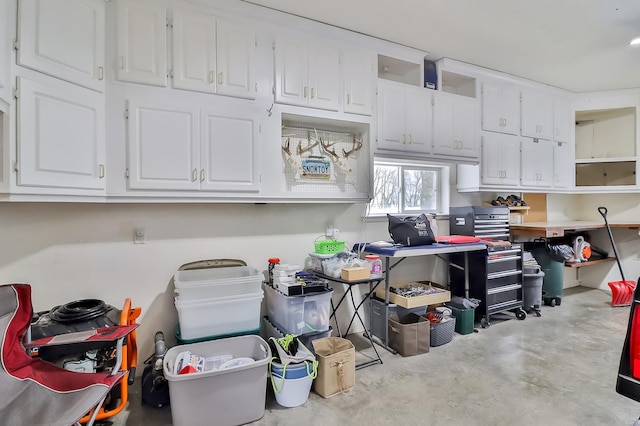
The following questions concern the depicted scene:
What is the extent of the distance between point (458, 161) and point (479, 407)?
2.42 m

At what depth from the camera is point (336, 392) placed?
2344mm

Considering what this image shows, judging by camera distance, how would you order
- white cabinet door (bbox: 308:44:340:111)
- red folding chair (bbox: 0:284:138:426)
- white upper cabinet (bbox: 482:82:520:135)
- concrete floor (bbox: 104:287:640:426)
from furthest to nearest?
white upper cabinet (bbox: 482:82:520:135) → white cabinet door (bbox: 308:44:340:111) → concrete floor (bbox: 104:287:640:426) → red folding chair (bbox: 0:284:138:426)

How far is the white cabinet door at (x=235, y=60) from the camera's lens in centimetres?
245

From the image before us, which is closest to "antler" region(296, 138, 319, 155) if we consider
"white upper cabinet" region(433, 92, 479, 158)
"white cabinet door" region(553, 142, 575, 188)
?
"white upper cabinet" region(433, 92, 479, 158)

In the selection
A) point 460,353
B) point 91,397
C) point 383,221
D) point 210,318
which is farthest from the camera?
point 383,221

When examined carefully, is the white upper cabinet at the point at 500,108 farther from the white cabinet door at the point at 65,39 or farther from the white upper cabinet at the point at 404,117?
the white cabinet door at the point at 65,39

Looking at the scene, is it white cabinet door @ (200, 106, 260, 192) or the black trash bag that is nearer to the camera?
white cabinet door @ (200, 106, 260, 192)

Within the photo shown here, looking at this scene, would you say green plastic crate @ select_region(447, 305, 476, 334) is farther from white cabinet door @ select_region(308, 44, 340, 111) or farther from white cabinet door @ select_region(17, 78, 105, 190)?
white cabinet door @ select_region(17, 78, 105, 190)

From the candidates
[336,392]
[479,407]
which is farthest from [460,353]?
[336,392]

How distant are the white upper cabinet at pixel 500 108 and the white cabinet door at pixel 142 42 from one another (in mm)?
3359

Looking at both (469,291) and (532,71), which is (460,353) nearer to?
(469,291)

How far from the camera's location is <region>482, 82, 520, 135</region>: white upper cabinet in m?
3.83

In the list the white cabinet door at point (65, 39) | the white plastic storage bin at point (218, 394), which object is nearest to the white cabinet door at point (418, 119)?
the white plastic storage bin at point (218, 394)

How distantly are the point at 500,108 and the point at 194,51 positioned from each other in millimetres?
3448
